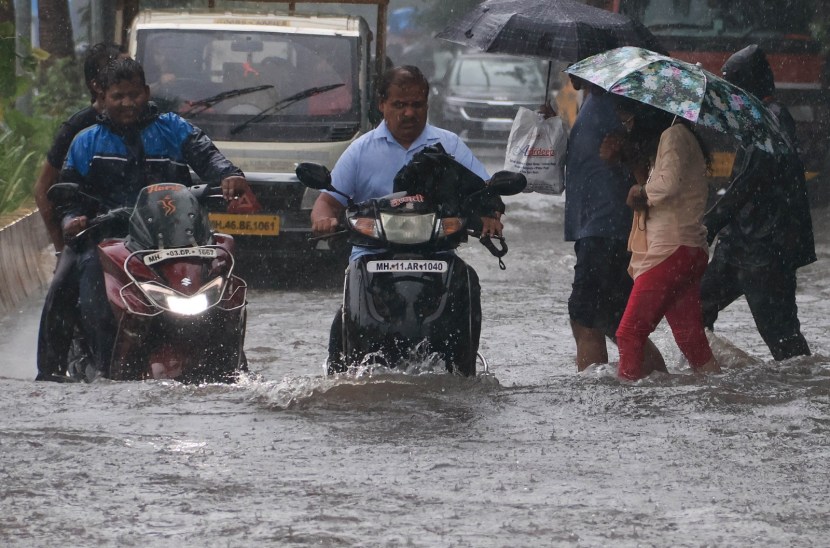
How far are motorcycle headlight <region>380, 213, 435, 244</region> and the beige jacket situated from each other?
1.18m

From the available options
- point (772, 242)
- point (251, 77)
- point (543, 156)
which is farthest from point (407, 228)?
point (251, 77)

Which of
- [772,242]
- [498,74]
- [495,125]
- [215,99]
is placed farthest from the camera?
[498,74]

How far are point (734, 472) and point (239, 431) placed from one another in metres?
1.84

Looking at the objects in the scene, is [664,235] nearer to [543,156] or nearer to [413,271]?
→ [543,156]

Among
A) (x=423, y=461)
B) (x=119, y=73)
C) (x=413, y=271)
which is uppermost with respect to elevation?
(x=119, y=73)

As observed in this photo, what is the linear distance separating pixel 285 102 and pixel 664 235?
5.83 m

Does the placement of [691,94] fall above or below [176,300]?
above

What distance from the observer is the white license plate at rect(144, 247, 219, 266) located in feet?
20.7

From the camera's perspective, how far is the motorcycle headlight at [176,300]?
20.5 ft

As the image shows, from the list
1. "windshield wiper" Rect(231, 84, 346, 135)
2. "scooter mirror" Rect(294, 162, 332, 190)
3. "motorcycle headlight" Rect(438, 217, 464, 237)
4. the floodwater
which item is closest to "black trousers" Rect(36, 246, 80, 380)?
the floodwater

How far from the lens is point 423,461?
563 cm

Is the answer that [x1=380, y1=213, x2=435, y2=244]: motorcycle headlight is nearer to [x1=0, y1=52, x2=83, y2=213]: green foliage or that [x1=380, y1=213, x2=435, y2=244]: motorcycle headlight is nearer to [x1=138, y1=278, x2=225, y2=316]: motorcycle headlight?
[x1=138, y1=278, x2=225, y2=316]: motorcycle headlight

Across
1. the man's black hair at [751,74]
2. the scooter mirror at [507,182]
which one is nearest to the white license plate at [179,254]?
the scooter mirror at [507,182]

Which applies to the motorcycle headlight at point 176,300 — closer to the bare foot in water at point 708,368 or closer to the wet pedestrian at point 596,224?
the wet pedestrian at point 596,224
